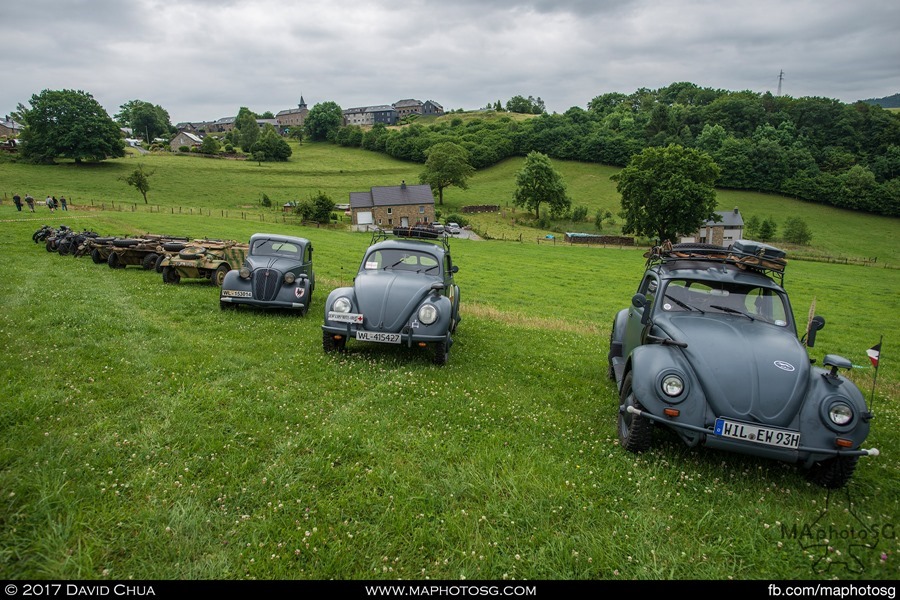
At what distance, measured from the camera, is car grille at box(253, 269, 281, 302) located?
11.6 meters

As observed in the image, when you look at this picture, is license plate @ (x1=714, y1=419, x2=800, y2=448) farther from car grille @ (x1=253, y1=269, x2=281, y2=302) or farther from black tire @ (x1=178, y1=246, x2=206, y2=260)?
black tire @ (x1=178, y1=246, x2=206, y2=260)

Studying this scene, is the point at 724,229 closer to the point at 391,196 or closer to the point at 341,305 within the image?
the point at 391,196

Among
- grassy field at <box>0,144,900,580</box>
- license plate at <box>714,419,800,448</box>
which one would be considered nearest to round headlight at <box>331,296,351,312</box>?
grassy field at <box>0,144,900,580</box>

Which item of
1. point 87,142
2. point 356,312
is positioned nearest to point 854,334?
point 356,312

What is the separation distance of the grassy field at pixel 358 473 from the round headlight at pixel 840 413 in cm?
85

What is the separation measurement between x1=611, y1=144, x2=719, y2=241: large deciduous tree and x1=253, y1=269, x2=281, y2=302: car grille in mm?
46799

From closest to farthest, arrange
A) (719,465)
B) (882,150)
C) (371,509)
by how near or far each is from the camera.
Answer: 1. (371,509)
2. (719,465)
3. (882,150)

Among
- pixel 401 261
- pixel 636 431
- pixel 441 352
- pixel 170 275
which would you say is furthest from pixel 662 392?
pixel 170 275

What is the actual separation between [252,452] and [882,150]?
116 meters

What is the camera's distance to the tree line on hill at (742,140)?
75.1 meters

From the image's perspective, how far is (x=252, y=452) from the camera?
5.00 meters

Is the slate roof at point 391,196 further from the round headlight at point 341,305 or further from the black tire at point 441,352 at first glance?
the black tire at point 441,352

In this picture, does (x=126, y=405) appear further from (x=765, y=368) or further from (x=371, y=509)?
(x=765, y=368)

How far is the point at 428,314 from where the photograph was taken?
829cm
